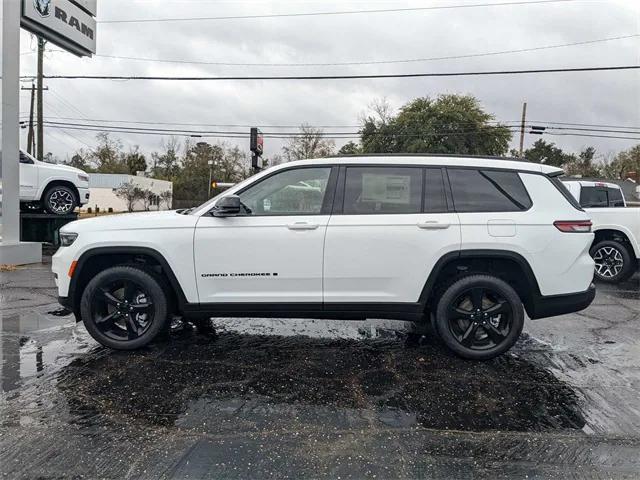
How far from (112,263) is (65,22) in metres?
9.36

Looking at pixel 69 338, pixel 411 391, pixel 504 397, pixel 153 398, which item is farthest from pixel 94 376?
pixel 504 397

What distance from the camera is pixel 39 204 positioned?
11.9 m

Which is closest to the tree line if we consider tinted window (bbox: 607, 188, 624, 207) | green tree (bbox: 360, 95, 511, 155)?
green tree (bbox: 360, 95, 511, 155)

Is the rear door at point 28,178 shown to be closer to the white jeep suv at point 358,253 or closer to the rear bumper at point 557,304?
the white jeep suv at point 358,253

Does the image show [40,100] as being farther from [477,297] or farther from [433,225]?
[477,297]

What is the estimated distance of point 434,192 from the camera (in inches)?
171

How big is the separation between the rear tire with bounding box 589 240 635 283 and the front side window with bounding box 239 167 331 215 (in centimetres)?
685

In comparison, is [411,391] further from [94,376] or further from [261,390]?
[94,376]

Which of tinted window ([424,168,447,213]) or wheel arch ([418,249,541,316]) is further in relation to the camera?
tinted window ([424,168,447,213])

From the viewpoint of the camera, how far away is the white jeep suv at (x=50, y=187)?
1151 cm

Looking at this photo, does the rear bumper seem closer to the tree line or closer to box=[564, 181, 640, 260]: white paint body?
box=[564, 181, 640, 260]: white paint body

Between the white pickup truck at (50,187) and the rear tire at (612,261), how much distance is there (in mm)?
12202

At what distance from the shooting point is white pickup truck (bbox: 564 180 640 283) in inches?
338

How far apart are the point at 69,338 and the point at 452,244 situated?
160 inches
